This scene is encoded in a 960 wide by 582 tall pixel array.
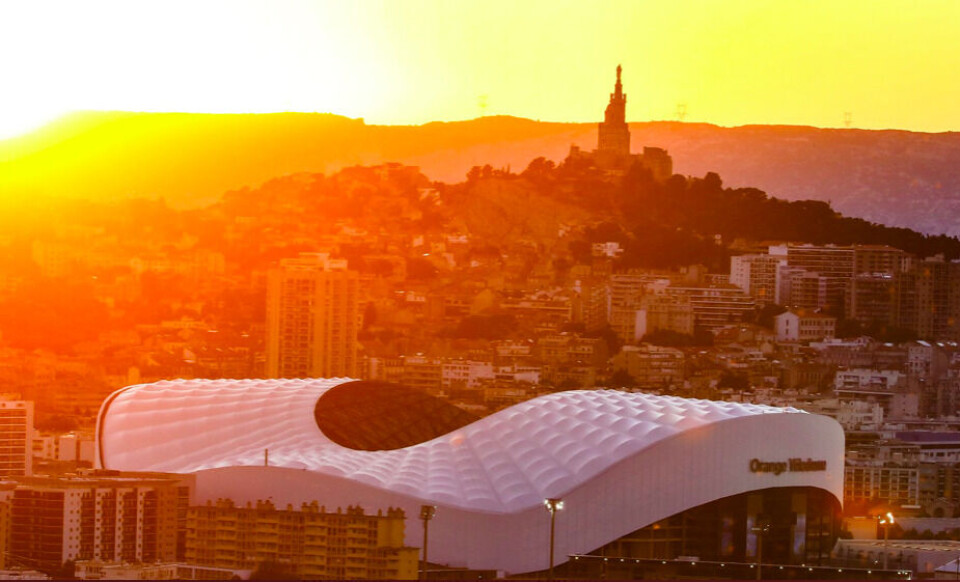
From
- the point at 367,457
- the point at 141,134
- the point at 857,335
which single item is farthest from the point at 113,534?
the point at 141,134

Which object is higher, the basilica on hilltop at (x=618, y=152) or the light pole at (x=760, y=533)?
the basilica on hilltop at (x=618, y=152)

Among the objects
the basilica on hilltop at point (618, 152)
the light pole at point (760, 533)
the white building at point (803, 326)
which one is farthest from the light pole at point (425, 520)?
the basilica on hilltop at point (618, 152)

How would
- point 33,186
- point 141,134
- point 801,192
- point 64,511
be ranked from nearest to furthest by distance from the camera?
point 64,511 → point 33,186 → point 141,134 → point 801,192

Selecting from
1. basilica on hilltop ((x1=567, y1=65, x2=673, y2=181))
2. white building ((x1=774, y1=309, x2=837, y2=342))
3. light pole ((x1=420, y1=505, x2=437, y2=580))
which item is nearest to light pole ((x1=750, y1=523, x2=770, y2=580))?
light pole ((x1=420, y1=505, x2=437, y2=580))

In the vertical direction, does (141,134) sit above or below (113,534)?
above

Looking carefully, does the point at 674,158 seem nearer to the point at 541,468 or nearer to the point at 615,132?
the point at 615,132

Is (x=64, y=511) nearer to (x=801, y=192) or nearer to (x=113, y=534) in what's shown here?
(x=113, y=534)

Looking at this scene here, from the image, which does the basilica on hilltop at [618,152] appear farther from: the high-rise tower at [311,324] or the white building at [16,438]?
the white building at [16,438]
